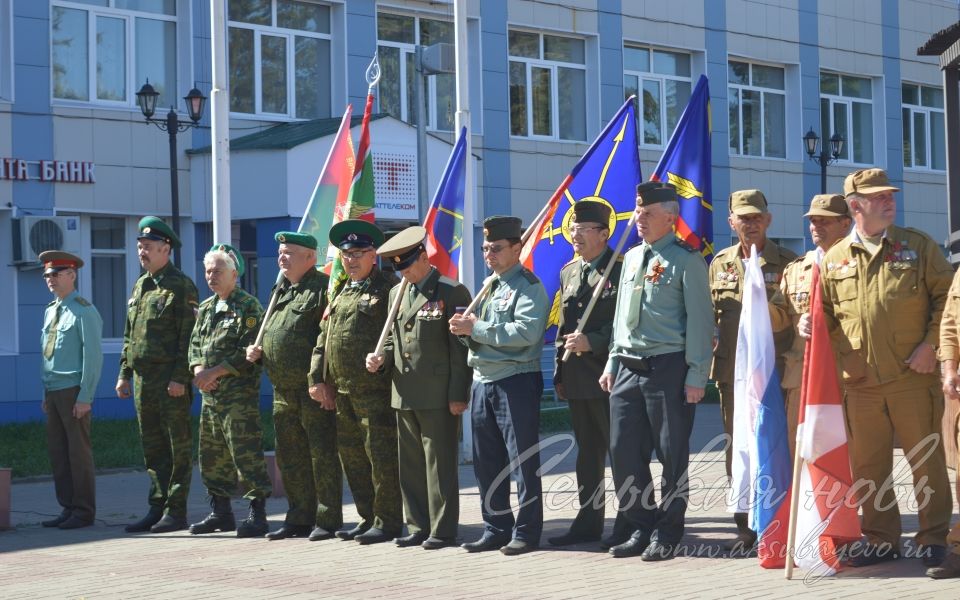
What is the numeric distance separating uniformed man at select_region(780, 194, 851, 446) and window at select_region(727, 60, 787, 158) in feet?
69.3

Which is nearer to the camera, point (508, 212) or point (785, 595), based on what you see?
point (785, 595)

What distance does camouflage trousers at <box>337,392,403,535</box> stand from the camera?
9273mm

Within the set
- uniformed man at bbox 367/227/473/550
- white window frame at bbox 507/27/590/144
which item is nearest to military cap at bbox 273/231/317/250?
uniformed man at bbox 367/227/473/550

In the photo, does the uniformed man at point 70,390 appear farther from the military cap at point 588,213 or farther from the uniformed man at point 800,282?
the uniformed man at point 800,282

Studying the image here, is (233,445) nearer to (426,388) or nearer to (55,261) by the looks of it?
(426,388)

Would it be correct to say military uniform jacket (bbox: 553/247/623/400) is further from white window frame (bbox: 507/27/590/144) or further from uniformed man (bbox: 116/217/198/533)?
white window frame (bbox: 507/27/590/144)

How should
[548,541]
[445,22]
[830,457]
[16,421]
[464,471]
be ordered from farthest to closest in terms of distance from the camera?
[445,22] → [16,421] → [464,471] → [548,541] → [830,457]

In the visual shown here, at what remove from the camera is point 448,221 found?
10.4 m

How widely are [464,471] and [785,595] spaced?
6.99 meters

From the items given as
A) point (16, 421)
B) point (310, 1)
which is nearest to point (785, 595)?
point (16, 421)

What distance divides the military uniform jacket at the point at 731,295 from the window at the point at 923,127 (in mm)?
25433

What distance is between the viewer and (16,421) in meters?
19.3

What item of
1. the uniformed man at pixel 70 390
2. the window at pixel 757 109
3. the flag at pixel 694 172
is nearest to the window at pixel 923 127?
the window at pixel 757 109

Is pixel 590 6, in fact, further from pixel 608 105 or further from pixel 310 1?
pixel 310 1
